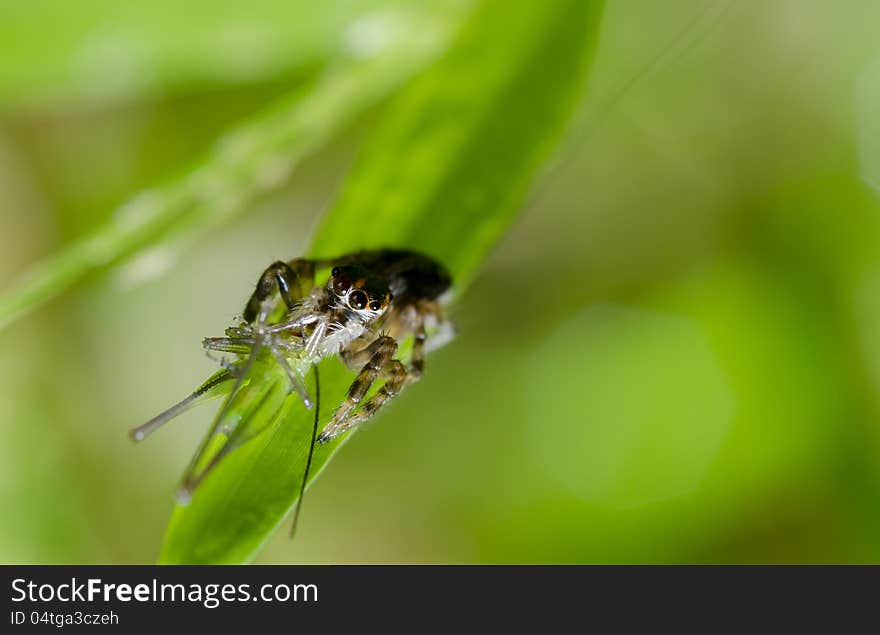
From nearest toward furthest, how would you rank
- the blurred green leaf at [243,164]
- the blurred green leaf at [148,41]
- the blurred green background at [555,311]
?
the blurred green leaf at [243,164] < the blurred green leaf at [148,41] < the blurred green background at [555,311]

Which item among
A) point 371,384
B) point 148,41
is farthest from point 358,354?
point 148,41

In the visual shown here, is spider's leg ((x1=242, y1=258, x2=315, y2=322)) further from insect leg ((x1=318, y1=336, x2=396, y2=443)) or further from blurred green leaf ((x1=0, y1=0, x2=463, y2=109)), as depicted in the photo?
blurred green leaf ((x1=0, y1=0, x2=463, y2=109))

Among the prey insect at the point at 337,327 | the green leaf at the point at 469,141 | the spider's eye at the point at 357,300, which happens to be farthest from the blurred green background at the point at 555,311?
the spider's eye at the point at 357,300

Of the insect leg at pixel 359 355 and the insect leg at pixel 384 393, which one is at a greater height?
the insect leg at pixel 359 355

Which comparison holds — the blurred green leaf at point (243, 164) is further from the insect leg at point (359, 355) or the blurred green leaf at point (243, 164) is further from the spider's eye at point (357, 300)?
the insect leg at point (359, 355)

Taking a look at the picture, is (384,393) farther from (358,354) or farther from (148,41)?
(148,41)

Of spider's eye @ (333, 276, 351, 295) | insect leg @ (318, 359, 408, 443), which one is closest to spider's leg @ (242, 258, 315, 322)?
spider's eye @ (333, 276, 351, 295)
